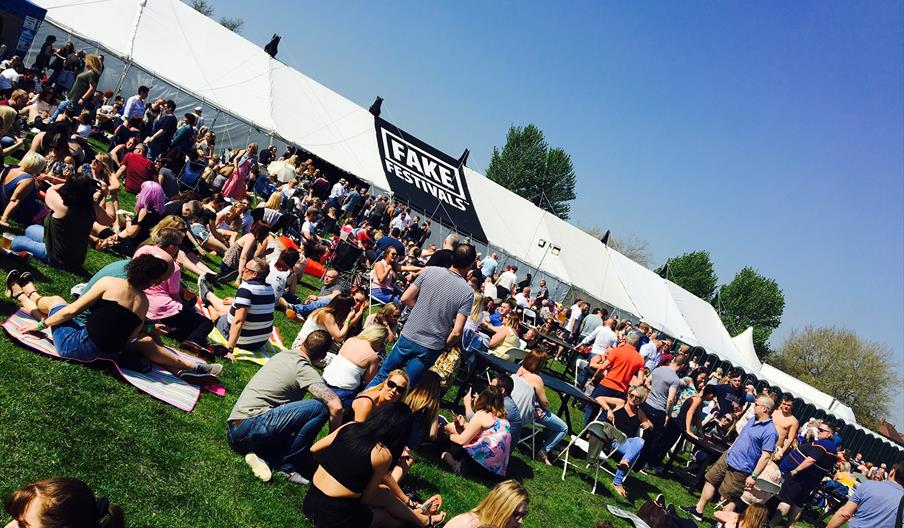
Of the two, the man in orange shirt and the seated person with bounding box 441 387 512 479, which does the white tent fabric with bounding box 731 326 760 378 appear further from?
the seated person with bounding box 441 387 512 479

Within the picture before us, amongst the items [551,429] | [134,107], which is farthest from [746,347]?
[134,107]

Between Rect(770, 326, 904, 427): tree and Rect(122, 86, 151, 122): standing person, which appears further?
Rect(770, 326, 904, 427): tree

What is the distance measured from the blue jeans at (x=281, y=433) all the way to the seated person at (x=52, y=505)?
210cm

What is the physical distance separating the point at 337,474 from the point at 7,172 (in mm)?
6184

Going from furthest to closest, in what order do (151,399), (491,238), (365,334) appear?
(491,238) < (365,334) < (151,399)

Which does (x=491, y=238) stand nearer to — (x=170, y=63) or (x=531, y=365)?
(x=170, y=63)

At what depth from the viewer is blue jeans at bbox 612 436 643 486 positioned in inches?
342

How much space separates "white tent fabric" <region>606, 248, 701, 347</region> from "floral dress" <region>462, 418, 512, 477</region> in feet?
70.1

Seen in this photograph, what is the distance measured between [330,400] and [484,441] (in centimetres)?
228

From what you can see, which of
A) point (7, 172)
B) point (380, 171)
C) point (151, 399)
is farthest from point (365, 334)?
point (380, 171)

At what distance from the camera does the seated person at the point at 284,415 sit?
4805 millimetres

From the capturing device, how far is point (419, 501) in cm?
530

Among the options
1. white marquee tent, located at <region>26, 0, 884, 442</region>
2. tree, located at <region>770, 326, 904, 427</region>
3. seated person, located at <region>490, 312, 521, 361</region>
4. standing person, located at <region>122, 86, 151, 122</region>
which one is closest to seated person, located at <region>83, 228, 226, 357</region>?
seated person, located at <region>490, 312, 521, 361</region>

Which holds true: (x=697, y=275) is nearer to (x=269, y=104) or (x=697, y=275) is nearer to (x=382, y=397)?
(x=269, y=104)
